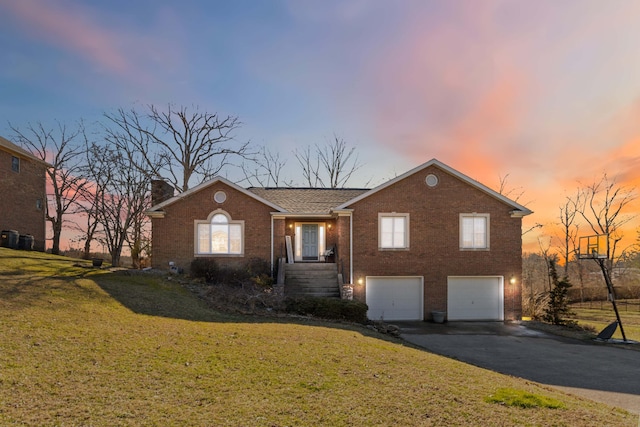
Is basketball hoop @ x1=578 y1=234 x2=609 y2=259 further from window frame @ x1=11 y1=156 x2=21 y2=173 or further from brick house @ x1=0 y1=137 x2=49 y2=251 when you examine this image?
window frame @ x1=11 y1=156 x2=21 y2=173

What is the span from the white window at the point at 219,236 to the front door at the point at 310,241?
3935 mm

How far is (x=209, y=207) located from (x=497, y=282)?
15060 mm

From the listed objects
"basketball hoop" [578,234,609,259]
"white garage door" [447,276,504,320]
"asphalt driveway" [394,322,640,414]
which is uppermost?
"basketball hoop" [578,234,609,259]

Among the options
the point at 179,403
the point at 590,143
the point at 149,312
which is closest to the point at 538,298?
the point at 590,143

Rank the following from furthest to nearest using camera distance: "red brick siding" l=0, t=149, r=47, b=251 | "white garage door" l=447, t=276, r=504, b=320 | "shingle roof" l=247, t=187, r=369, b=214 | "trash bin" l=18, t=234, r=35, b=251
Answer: "red brick siding" l=0, t=149, r=47, b=251, "trash bin" l=18, t=234, r=35, b=251, "shingle roof" l=247, t=187, r=369, b=214, "white garage door" l=447, t=276, r=504, b=320

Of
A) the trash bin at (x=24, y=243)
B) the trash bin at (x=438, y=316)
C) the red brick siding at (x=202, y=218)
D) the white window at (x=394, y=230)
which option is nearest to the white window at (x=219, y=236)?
the red brick siding at (x=202, y=218)

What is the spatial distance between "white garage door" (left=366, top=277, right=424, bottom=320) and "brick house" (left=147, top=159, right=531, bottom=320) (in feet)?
0.16

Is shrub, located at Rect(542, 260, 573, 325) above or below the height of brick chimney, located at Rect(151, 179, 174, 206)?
below

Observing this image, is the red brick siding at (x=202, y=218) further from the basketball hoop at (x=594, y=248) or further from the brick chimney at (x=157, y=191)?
the basketball hoop at (x=594, y=248)

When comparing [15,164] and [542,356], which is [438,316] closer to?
[542,356]

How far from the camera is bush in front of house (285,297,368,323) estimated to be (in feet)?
51.7

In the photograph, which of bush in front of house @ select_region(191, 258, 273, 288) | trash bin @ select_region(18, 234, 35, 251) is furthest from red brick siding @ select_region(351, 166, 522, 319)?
trash bin @ select_region(18, 234, 35, 251)

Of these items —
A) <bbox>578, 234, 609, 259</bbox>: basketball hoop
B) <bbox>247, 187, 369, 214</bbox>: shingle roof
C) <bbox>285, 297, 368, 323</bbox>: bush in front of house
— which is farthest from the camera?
<bbox>247, 187, 369, 214</bbox>: shingle roof

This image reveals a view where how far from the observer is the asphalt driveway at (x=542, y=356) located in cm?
957
